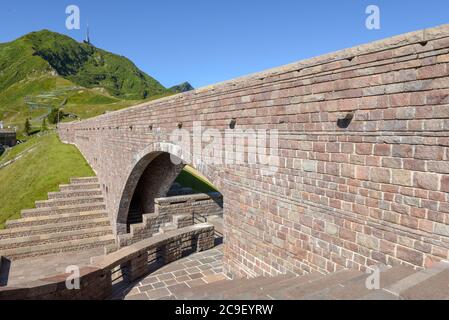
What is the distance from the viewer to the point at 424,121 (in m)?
3.46

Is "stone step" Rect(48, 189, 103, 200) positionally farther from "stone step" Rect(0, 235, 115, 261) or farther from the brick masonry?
the brick masonry

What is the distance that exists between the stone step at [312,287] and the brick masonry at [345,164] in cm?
41

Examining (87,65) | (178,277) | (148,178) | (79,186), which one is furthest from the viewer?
(87,65)

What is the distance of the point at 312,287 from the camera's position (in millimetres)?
3387

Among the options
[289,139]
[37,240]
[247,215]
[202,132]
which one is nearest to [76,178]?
[37,240]

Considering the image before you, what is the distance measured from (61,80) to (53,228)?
90.9 metres

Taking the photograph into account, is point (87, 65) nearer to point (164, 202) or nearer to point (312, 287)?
point (164, 202)

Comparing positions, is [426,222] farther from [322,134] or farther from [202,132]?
[202,132]

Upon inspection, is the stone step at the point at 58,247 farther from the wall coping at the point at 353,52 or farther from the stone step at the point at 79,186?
the wall coping at the point at 353,52

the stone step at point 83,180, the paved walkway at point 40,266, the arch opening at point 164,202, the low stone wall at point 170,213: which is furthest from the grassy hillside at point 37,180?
the low stone wall at point 170,213

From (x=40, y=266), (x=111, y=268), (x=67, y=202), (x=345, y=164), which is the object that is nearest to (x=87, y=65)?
(x=67, y=202)

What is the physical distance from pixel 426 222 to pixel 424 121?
3.46 ft

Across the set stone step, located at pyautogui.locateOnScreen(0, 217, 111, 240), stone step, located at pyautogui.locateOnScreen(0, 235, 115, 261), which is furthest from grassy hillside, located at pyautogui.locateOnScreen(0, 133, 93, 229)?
stone step, located at pyautogui.locateOnScreen(0, 235, 115, 261)

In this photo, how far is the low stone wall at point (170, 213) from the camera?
43.5ft
